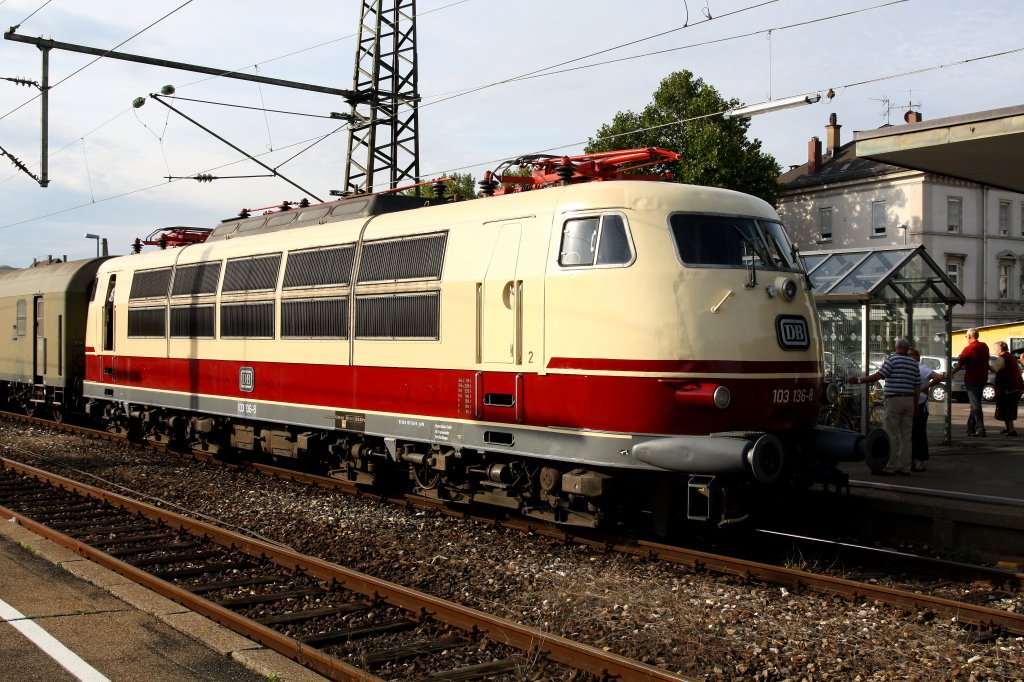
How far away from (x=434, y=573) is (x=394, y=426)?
289 cm

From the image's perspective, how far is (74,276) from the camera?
71.5 ft

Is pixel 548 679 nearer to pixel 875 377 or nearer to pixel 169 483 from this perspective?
pixel 875 377

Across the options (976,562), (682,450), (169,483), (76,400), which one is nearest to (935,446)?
(976,562)

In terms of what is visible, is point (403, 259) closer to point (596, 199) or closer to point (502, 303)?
point (502, 303)

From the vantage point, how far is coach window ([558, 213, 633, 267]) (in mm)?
8961

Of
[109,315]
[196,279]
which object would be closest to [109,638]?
[196,279]

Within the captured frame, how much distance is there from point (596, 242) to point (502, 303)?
1.20m

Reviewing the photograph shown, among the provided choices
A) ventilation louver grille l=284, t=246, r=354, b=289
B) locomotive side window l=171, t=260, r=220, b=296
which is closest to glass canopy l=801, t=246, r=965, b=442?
ventilation louver grille l=284, t=246, r=354, b=289

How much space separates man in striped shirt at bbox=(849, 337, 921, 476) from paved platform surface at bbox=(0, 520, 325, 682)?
8.79m

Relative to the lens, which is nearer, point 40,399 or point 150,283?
point 150,283

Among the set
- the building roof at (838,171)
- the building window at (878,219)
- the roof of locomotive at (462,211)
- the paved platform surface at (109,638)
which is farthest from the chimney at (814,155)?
the paved platform surface at (109,638)

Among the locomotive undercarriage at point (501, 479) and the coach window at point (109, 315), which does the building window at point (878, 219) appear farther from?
the locomotive undercarriage at point (501, 479)

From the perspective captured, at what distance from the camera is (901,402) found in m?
12.4

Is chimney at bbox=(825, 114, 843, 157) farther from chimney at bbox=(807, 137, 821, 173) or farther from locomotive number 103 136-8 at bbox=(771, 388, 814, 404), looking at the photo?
locomotive number 103 136-8 at bbox=(771, 388, 814, 404)
